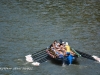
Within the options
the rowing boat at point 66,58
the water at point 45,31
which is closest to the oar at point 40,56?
the water at point 45,31

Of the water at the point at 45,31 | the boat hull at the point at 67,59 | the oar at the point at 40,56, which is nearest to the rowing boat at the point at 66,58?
the boat hull at the point at 67,59

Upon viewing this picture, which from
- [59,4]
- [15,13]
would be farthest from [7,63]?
[59,4]

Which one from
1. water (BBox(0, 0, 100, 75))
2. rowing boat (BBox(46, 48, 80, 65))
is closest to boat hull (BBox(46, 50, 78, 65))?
rowing boat (BBox(46, 48, 80, 65))

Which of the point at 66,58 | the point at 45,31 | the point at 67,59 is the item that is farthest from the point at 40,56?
the point at 45,31

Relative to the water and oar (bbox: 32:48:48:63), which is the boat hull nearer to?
the water

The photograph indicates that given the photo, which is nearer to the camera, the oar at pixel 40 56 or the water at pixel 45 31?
the water at pixel 45 31

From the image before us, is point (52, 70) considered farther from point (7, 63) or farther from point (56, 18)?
point (56, 18)

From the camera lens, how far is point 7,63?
4478cm

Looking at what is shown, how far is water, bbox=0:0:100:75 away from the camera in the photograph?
43.1m

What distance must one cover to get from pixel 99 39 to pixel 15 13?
2537 cm

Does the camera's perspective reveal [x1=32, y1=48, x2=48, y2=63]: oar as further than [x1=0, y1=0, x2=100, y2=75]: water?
Yes

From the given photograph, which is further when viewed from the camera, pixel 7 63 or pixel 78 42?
pixel 78 42

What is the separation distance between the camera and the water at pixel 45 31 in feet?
141

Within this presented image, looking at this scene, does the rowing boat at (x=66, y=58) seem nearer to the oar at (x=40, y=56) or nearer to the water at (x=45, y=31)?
the water at (x=45, y=31)
